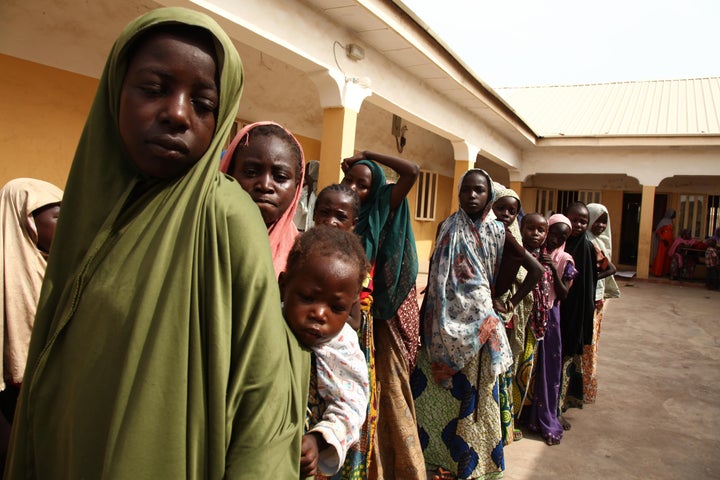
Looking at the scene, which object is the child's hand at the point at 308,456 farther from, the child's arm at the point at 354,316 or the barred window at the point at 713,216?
the barred window at the point at 713,216

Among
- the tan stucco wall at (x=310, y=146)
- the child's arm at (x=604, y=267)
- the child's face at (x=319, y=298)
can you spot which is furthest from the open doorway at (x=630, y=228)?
the child's face at (x=319, y=298)

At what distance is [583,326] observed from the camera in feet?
13.3

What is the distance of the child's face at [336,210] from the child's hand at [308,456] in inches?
42.6

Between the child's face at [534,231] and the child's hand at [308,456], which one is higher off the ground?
the child's face at [534,231]

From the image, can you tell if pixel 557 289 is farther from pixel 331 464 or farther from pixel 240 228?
pixel 240 228

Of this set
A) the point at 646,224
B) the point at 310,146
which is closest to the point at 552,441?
the point at 310,146

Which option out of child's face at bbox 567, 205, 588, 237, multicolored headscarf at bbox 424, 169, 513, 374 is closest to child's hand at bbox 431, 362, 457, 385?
multicolored headscarf at bbox 424, 169, 513, 374

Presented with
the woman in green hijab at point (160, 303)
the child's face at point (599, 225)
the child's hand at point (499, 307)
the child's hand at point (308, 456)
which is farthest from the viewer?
the child's face at point (599, 225)

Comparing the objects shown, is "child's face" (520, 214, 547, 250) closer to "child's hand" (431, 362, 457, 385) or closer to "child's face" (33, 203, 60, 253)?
"child's hand" (431, 362, 457, 385)

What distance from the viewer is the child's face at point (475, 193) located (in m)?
2.87

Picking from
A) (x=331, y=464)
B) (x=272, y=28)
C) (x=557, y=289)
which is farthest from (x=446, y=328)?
(x=272, y=28)

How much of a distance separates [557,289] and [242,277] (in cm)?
344

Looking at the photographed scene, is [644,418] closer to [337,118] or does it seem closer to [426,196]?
[337,118]

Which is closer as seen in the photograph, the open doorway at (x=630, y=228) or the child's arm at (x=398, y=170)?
the child's arm at (x=398, y=170)
